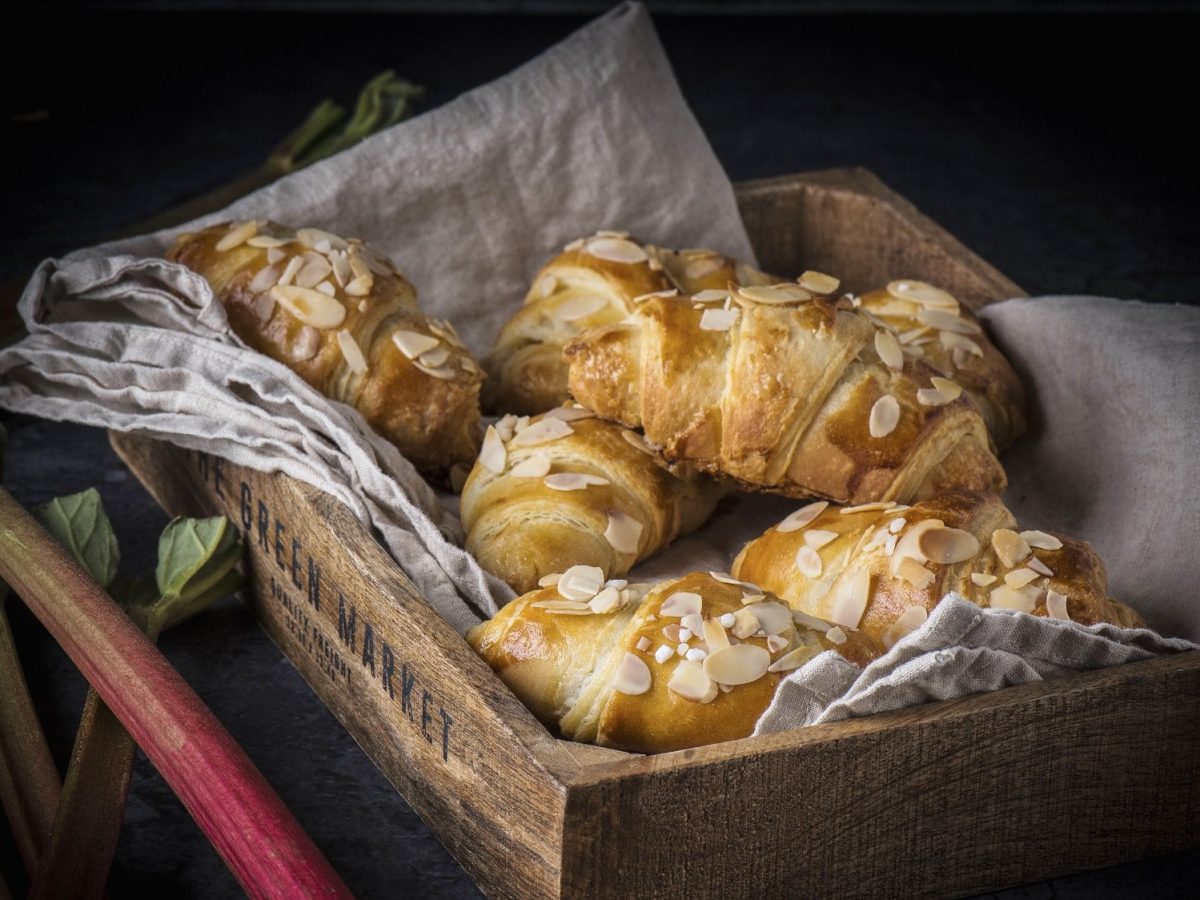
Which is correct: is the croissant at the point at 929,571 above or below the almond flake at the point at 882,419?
below

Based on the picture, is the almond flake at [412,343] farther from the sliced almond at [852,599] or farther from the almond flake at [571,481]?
the sliced almond at [852,599]

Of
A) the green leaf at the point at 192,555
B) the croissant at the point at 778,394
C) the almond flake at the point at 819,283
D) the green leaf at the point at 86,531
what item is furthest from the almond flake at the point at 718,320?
the green leaf at the point at 86,531

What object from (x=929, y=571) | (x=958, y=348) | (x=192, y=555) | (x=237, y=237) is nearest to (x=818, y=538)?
(x=929, y=571)

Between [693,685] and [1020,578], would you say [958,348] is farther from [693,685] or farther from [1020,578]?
[693,685]

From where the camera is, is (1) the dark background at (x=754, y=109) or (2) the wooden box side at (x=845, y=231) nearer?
(2) the wooden box side at (x=845, y=231)

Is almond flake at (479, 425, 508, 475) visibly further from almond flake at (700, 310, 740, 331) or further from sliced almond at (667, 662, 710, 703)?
sliced almond at (667, 662, 710, 703)

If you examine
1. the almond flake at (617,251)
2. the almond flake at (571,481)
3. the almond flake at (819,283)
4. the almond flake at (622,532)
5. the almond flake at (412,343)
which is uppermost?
the almond flake at (819,283)

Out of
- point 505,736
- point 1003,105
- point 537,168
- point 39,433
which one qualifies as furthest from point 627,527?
point 1003,105
